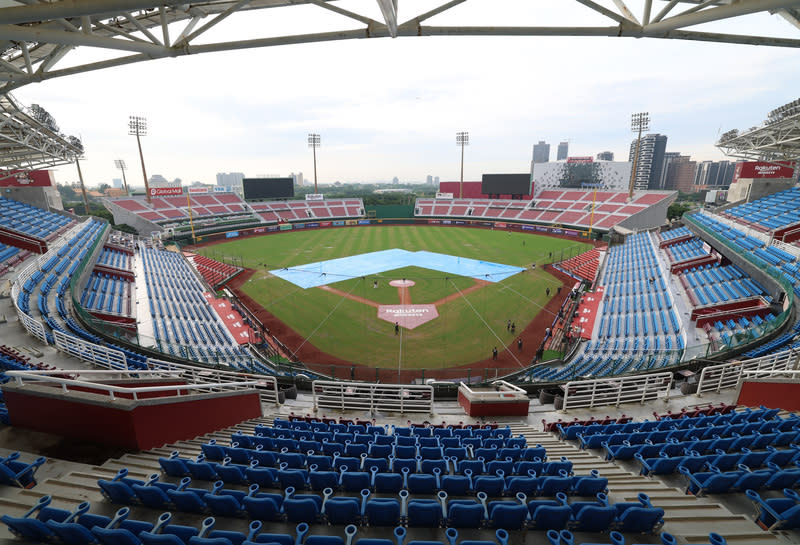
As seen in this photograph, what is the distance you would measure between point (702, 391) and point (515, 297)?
17.3 metres

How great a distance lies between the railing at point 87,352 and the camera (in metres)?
9.43

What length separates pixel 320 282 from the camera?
102ft

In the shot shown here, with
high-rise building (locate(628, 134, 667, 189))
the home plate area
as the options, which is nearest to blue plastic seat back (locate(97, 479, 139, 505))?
the home plate area

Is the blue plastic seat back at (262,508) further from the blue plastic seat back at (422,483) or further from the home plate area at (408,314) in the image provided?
the home plate area at (408,314)

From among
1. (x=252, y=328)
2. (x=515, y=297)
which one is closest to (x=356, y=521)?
(x=252, y=328)

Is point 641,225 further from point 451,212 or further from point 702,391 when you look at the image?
point 702,391

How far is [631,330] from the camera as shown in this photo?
1862 centimetres

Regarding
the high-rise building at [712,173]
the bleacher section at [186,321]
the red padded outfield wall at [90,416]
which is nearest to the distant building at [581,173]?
the bleacher section at [186,321]

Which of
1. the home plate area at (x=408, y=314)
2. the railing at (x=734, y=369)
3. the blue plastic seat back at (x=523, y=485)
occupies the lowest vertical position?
the home plate area at (x=408, y=314)

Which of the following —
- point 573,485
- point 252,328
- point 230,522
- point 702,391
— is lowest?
point 252,328

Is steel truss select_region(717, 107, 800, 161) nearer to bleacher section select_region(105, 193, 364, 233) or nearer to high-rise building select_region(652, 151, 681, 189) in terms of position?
bleacher section select_region(105, 193, 364, 233)

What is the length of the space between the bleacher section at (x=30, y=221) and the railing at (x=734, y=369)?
37.2 metres

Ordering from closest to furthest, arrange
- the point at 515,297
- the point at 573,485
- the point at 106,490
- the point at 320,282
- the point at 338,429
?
the point at 106,490
the point at 573,485
the point at 338,429
the point at 515,297
the point at 320,282

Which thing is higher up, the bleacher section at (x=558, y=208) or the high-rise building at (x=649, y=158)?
the high-rise building at (x=649, y=158)
